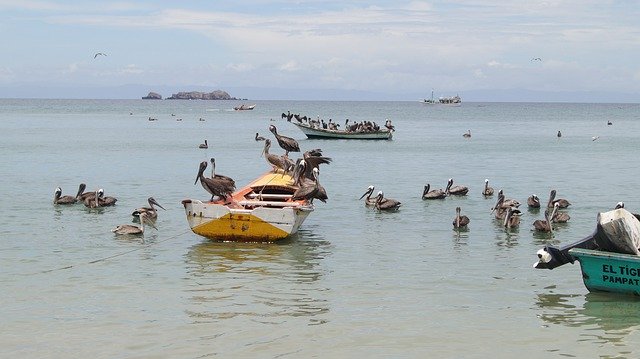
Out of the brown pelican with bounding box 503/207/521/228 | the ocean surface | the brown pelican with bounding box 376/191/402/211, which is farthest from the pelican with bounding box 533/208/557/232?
the brown pelican with bounding box 376/191/402/211

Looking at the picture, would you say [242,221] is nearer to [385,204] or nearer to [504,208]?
[385,204]

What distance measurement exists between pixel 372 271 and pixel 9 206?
46.4 feet

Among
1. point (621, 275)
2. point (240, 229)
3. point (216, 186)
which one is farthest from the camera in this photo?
point (216, 186)

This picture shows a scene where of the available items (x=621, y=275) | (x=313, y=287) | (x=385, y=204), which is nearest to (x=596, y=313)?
(x=621, y=275)

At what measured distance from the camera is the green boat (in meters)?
14.3

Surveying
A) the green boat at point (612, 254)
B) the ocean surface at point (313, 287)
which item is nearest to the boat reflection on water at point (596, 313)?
the ocean surface at point (313, 287)

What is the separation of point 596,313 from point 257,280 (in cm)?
581

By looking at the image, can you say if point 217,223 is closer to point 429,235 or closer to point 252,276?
point 252,276

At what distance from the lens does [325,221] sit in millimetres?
24516

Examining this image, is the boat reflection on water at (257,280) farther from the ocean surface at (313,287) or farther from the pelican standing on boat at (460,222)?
the pelican standing on boat at (460,222)

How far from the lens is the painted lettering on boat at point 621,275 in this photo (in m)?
14.3

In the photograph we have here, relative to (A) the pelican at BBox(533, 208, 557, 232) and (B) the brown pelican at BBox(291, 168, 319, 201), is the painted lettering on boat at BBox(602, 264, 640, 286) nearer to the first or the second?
(A) the pelican at BBox(533, 208, 557, 232)

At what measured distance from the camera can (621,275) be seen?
47.5ft

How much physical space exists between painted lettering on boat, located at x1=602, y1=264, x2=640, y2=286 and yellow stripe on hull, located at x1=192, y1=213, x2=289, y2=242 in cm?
749
